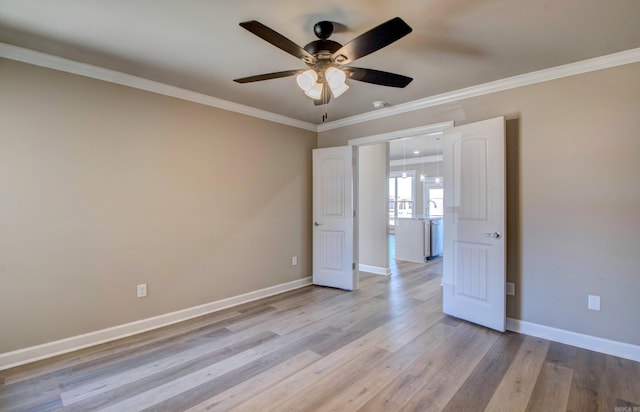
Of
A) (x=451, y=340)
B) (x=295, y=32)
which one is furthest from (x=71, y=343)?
(x=451, y=340)

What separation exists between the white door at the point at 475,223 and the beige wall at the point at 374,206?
6.07 ft

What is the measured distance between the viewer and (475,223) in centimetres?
312

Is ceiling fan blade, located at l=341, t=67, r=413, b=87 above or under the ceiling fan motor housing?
under

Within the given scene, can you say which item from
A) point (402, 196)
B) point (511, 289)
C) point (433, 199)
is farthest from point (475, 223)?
point (402, 196)

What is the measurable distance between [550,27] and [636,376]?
262 centimetres

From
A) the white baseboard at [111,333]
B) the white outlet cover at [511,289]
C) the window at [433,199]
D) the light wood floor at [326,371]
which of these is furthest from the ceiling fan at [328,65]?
the window at [433,199]

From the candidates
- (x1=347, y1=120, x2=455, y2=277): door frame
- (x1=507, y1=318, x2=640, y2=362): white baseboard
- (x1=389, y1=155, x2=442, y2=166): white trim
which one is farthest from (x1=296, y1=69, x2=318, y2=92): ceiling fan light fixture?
(x1=389, y1=155, x2=442, y2=166): white trim

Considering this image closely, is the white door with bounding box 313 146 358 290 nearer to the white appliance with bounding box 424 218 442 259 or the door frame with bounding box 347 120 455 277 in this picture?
the door frame with bounding box 347 120 455 277

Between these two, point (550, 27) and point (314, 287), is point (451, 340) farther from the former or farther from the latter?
point (550, 27)

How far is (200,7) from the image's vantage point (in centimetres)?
191

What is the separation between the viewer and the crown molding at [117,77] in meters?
2.39

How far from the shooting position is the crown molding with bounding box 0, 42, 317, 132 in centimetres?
239

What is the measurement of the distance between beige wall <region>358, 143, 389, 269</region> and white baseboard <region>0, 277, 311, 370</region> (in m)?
2.21

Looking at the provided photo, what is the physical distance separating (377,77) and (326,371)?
219cm
